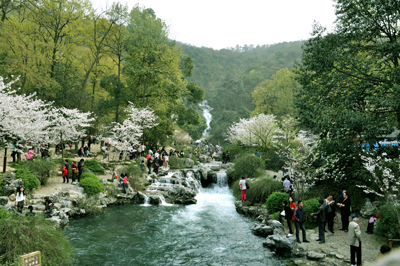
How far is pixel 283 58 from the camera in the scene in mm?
86500

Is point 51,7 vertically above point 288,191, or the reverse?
point 51,7

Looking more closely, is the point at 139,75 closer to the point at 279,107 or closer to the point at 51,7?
the point at 51,7

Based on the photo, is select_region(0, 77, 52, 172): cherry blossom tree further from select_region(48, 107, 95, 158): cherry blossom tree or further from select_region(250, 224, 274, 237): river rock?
select_region(250, 224, 274, 237): river rock

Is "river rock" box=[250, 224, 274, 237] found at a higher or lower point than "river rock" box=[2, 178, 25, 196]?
lower

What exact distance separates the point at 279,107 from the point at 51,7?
3587cm

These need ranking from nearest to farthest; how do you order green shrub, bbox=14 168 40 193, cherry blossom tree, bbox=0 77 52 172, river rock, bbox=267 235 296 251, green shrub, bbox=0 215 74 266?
1. green shrub, bbox=0 215 74 266
2. river rock, bbox=267 235 296 251
3. green shrub, bbox=14 168 40 193
4. cherry blossom tree, bbox=0 77 52 172

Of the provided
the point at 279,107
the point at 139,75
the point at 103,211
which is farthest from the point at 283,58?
the point at 103,211

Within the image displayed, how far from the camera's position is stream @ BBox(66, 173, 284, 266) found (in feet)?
29.3

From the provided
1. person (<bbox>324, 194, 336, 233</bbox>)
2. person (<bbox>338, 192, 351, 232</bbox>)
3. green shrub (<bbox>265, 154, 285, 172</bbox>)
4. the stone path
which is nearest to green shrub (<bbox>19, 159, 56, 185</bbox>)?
the stone path

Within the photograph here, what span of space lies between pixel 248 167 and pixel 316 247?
11443 millimetres

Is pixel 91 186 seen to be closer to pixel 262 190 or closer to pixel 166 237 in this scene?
pixel 166 237

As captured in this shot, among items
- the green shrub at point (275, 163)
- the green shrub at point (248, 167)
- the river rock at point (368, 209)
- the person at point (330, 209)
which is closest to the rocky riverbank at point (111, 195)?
the green shrub at point (248, 167)

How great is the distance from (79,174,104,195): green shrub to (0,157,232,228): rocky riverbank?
27 centimetres

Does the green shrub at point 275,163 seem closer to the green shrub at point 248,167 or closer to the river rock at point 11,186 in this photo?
the green shrub at point 248,167
